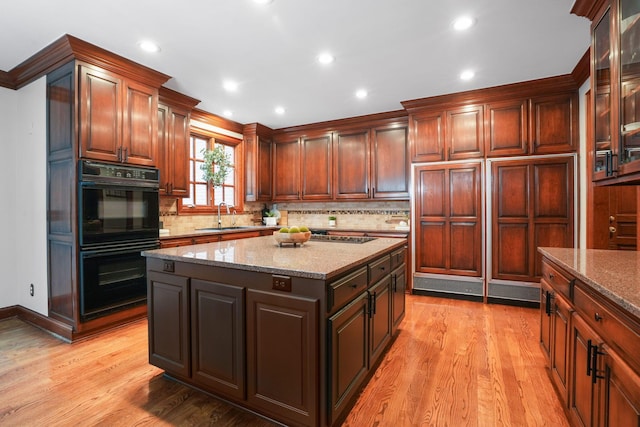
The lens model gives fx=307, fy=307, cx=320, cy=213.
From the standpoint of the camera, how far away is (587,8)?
2.08 metres

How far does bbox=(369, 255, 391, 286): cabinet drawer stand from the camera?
2088 millimetres

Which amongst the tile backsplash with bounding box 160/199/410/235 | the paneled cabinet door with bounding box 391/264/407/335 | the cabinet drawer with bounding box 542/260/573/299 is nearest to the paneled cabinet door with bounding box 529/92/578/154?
the tile backsplash with bounding box 160/199/410/235

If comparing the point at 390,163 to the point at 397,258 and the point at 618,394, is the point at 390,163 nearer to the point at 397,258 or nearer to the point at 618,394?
the point at 397,258

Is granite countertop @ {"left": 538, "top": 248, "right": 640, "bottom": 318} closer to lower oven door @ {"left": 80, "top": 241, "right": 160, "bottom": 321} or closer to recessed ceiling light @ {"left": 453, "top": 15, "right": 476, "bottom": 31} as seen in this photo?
recessed ceiling light @ {"left": 453, "top": 15, "right": 476, "bottom": 31}

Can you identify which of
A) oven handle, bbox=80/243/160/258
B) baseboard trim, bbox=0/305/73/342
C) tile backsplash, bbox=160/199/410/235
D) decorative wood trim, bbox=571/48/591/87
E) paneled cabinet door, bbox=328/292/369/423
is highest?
decorative wood trim, bbox=571/48/591/87

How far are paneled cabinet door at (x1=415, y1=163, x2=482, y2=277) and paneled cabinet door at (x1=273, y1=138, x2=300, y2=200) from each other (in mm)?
2179

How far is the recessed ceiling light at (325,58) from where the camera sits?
115 inches

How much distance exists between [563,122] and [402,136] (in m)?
1.88

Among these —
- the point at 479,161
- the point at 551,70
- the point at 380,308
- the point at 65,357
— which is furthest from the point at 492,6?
the point at 65,357

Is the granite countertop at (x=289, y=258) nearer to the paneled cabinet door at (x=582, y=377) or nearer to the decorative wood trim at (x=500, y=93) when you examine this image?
the paneled cabinet door at (x=582, y=377)

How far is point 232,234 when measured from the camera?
4289 millimetres

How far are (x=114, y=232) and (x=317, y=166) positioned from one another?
3.16 m

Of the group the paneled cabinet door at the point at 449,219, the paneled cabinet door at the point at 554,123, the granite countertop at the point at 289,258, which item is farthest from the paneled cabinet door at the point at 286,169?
the paneled cabinet door at the point at 554,123

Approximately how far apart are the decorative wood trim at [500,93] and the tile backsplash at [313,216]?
59.2 inches
